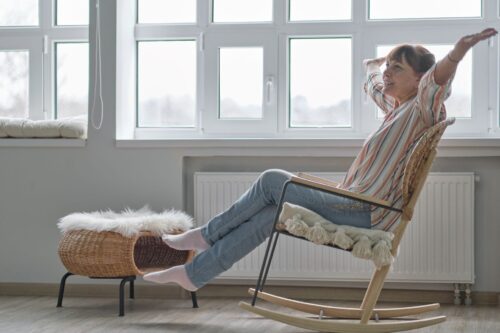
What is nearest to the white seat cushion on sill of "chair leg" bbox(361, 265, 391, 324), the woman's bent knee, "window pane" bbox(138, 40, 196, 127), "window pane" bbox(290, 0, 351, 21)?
"window pane" bbox(138, 40, 196, 127)

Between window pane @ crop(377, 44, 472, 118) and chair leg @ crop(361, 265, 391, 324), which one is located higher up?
window pane @ crop(377, 44, 472, 118)

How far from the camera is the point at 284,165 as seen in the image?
4.08 m

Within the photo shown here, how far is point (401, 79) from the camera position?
3.17 meters

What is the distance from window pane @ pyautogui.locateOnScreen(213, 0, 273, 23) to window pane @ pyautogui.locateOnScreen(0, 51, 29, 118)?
1.04 meters

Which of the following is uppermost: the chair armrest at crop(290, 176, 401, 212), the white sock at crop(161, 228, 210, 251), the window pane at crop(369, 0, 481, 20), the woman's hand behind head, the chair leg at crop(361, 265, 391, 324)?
the window pane at crop(369, 0, 481, 20)

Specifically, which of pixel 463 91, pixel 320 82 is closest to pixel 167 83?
pixel 320 82

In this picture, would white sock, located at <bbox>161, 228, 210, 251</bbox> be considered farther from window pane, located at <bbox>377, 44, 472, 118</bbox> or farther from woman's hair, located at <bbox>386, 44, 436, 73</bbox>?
window pane, located at <bbox>377, 44, 472, 118</bbox>

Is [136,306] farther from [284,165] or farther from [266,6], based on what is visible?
[266,6]

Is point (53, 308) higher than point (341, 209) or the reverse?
the reverse

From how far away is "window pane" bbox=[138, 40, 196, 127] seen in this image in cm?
440

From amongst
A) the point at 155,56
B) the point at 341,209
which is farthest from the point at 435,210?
the point at 155,56

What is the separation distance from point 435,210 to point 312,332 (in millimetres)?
986

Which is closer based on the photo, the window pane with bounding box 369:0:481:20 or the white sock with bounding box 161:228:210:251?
the white sock with bounding box 161:228:210:251

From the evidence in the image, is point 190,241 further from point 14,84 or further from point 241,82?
point 14,84
